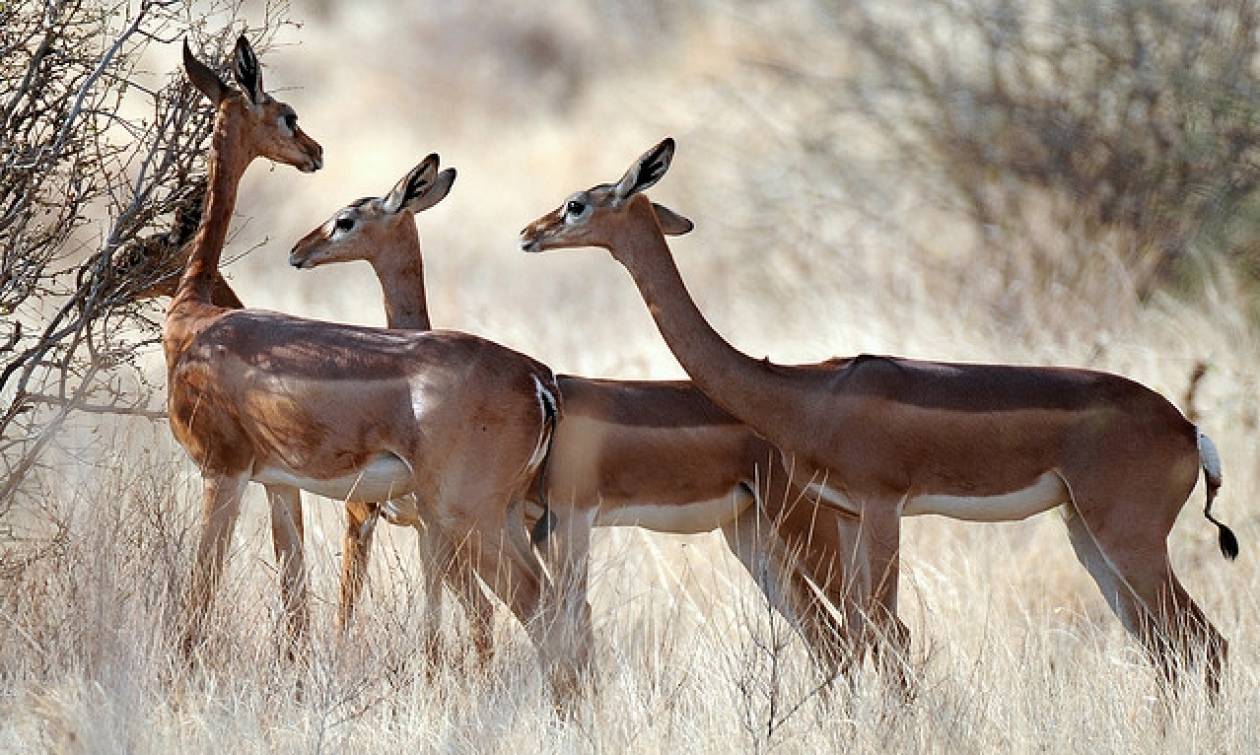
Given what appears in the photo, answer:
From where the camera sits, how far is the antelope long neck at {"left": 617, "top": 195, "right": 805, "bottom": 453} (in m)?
6.47

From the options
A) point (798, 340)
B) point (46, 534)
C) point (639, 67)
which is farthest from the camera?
point (639, 67)

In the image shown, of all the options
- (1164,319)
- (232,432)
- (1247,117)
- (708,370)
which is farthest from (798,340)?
(232,432)

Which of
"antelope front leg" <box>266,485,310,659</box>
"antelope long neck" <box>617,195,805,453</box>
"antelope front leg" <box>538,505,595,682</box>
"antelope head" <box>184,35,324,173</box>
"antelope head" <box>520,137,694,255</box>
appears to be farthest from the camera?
"antelope head" <box>184,35,324,173</box>

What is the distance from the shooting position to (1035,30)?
12.6 meters

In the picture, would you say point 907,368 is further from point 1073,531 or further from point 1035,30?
point 1035,30

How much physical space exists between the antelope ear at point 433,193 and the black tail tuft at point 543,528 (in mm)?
1299

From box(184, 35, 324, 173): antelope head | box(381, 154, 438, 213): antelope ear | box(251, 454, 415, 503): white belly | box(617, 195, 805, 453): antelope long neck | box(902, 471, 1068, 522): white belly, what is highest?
box(184, 35, 324, 173): antelope head

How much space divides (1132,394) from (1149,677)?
92cm

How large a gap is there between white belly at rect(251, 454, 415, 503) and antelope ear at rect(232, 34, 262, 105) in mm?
1356

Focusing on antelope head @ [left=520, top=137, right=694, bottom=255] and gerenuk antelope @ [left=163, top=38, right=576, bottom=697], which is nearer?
gerenuk antelope @ [left=163, top=38, right=576, bottom=697]

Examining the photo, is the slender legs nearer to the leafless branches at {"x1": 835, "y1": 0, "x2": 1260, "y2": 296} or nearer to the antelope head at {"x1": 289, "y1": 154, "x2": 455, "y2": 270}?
the antelope head at {"x1": 289, "y1": 154, "x2": 455, "y2": 270}

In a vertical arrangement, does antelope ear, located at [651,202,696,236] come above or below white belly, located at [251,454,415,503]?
above

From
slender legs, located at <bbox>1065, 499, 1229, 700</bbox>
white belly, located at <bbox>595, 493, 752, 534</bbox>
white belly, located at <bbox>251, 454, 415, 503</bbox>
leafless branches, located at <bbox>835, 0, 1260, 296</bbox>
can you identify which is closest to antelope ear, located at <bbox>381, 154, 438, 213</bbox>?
white belly, located at <bbox>251, 454, 415, 503</bbox>

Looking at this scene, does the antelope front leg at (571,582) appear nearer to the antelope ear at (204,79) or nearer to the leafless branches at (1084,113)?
the antelope ear at (204,79)
